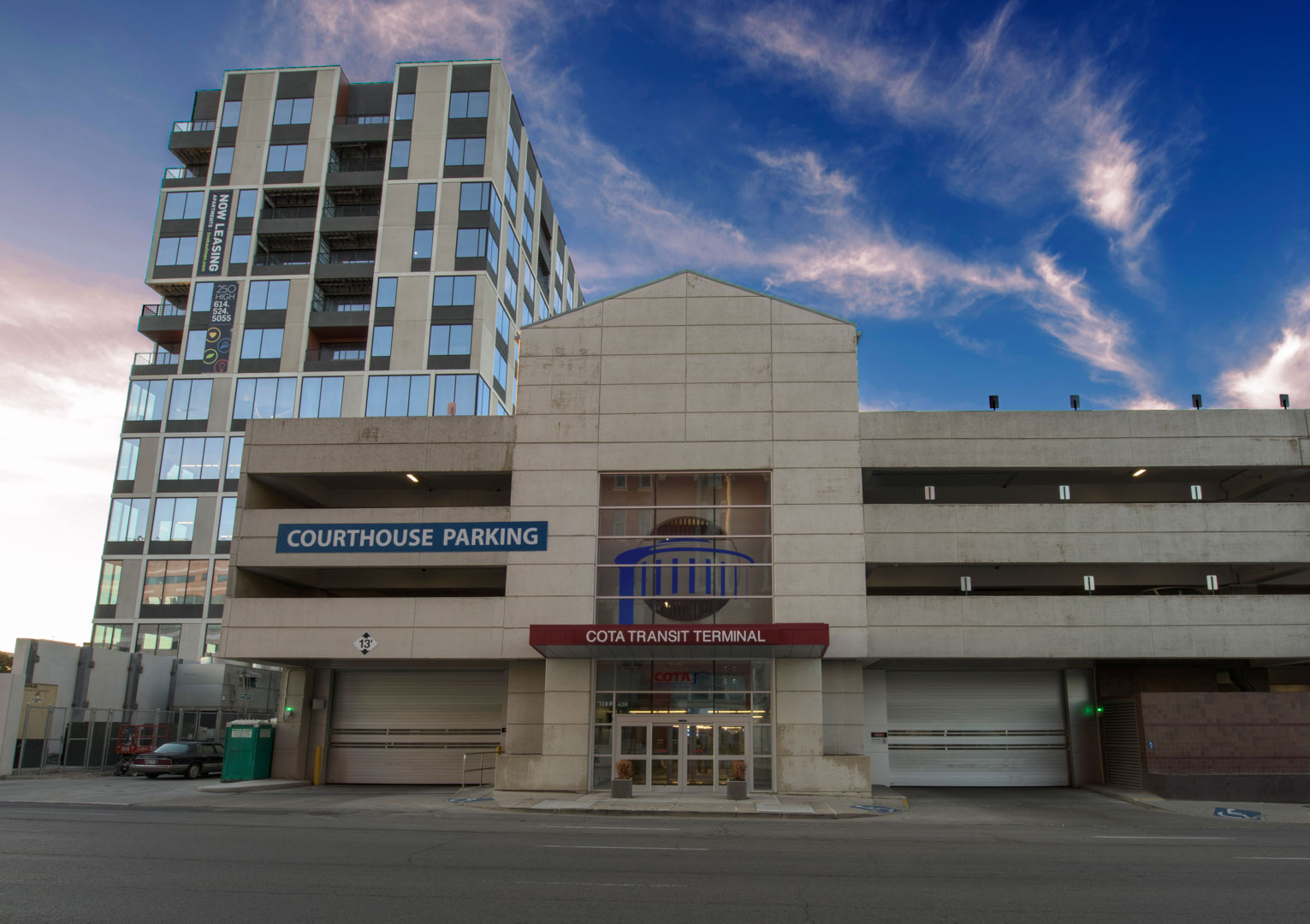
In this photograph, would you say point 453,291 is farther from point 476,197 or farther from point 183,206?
point 183,206

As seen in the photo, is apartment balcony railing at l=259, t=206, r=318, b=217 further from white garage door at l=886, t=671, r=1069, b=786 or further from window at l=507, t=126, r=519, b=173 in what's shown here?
white garage door at l=886, t=671, r=1069, b=786

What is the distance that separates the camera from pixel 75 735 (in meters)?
38.2

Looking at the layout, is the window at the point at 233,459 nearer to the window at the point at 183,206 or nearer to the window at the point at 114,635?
the window at the point at 114,635

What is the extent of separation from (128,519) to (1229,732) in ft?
219

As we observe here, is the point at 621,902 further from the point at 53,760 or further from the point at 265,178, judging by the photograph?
the point at 265,178

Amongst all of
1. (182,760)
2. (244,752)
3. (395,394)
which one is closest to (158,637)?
(395,394)

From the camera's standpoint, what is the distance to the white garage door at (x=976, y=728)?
33719 mm

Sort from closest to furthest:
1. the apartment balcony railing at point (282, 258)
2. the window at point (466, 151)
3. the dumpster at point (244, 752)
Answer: the dumpster at point (244, 752)
the window at point (466, 151)
the apartment balcony railing at point (282, 258)

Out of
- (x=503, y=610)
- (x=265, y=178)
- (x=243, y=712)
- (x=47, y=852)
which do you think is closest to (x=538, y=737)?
(x=503, y=610)

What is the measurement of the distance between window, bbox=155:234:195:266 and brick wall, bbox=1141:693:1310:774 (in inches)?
2711

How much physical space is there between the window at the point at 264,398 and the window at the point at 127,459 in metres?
7.86

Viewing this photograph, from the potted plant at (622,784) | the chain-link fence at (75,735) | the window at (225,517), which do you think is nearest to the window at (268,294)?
the window at (225,517)

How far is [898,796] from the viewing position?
28797 mm

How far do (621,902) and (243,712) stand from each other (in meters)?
47.4
